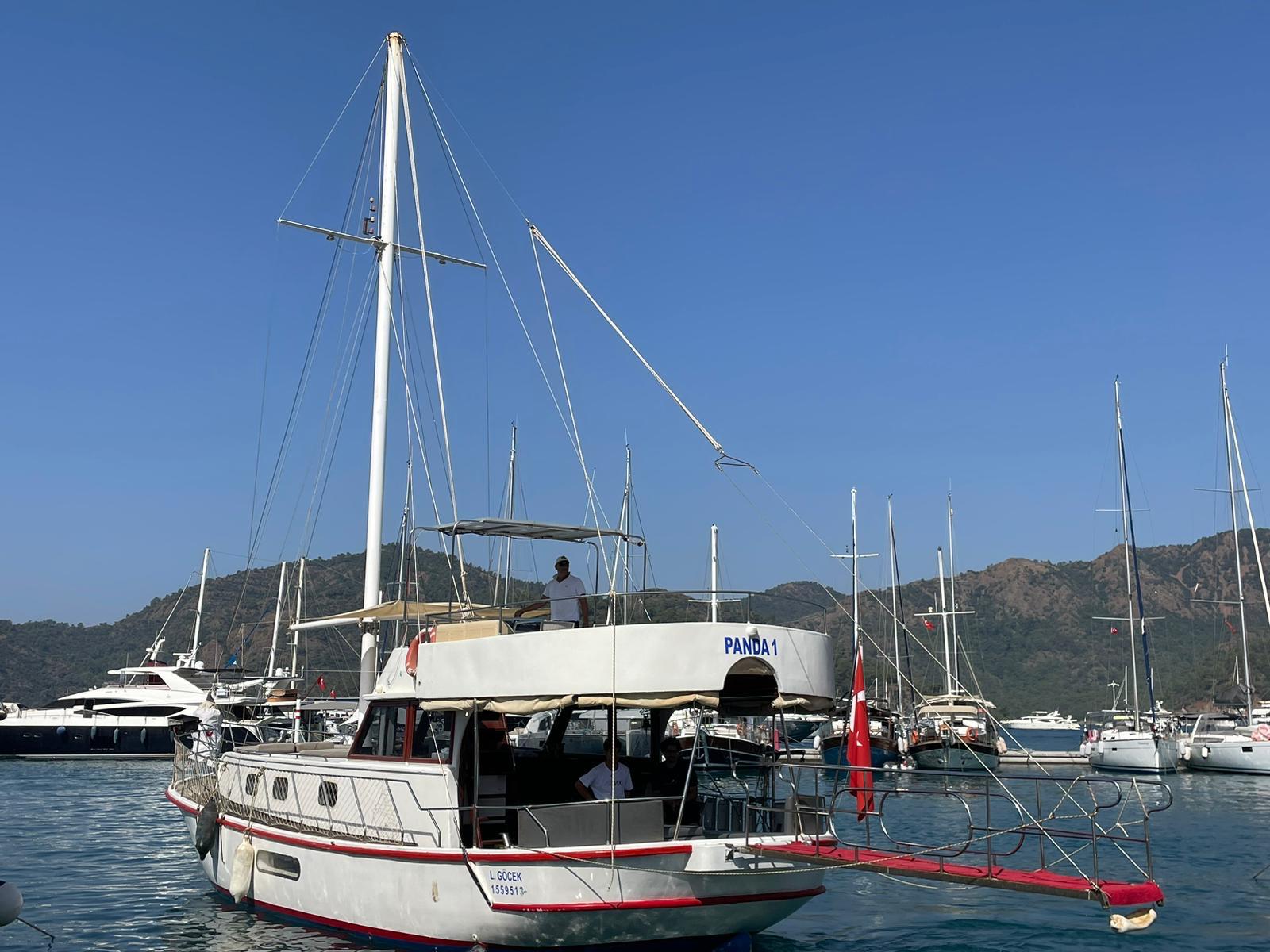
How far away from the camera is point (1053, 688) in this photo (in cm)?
18788

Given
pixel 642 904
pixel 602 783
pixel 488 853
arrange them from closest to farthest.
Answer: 1. pixel 642 904
2. pixel 488 853
3. pixel 602 783

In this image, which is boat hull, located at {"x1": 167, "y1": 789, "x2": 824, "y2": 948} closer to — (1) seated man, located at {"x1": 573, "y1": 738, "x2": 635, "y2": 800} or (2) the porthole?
(2) the porthole

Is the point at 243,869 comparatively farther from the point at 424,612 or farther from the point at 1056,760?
the point at 1056,760

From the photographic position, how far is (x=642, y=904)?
12.3m

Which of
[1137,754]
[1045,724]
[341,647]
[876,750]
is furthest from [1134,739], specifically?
[1045,724]

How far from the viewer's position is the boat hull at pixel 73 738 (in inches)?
2399

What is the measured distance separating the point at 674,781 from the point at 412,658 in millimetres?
3675

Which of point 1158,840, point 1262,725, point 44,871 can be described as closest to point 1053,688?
point 1262,725

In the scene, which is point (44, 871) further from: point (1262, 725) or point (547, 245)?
point (1262, 725)

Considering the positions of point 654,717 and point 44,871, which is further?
point 44,871

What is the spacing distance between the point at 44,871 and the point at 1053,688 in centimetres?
18549

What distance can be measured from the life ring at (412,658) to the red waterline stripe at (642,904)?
310cm

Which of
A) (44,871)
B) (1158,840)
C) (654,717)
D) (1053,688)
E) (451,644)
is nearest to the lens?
(451,644)

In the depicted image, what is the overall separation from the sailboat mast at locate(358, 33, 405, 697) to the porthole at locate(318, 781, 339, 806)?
305cm
